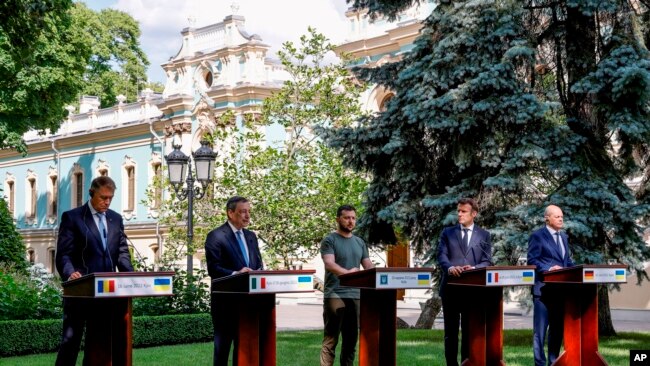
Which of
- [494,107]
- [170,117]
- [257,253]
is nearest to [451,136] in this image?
[494,107]

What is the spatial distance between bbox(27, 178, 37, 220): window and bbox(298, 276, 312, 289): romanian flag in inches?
1703

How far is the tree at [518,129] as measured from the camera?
13.9m

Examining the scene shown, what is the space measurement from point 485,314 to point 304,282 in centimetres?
220

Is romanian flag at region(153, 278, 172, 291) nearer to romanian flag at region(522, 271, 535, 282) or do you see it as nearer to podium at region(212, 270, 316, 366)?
podium at region(212, 270, 316, 366)

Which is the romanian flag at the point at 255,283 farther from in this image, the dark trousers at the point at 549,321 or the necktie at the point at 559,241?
the necktie at the point at 559,241

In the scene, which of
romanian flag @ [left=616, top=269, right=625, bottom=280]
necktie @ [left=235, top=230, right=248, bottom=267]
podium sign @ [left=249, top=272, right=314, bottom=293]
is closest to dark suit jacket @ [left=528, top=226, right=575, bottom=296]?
romanian flag @ [left=616, top=269, right=625, bottom=280]

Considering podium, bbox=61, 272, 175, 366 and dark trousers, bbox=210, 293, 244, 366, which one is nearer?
podium, bbox=61, 272, 175, 366

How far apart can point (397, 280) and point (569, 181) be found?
22.5 feet

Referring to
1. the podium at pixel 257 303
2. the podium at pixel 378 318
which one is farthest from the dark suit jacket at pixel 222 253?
the podium at pixel 378 318

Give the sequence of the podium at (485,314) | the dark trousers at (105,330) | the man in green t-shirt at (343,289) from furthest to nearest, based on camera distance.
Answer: the man in green t-shirt at (343,289)
the podium at (485,314)
the dark trousers at (105,330)

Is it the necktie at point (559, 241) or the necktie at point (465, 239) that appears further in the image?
the necktie at point (559, 241)

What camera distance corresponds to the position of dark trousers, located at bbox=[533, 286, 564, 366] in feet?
32.9

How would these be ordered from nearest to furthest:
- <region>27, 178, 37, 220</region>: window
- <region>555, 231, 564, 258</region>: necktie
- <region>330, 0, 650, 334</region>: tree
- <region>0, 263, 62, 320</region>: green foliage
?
<region>555, 231, 564, 258</region>: necktie, <region>330, 0, 650, 334</region>: tree, <region>0, 263, 62, 320</region>: green foliage, <region>27, 178, 37, 220</region>: window

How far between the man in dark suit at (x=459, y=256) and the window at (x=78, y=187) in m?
37.8
